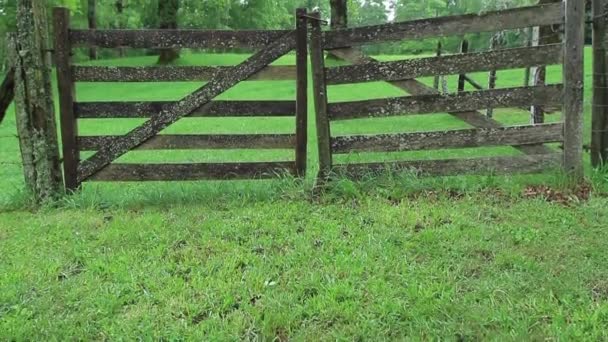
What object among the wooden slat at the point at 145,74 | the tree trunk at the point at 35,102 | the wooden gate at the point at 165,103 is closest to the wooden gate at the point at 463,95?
the wooden gate at the point at 165,103

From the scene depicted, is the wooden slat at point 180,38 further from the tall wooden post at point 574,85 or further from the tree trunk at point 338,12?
the tree trunk at point 338,12

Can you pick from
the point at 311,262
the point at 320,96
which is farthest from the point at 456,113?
the point at 311,262

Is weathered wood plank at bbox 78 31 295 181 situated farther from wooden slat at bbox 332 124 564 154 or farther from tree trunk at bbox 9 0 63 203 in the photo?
wooden slat at bbox 332 124 564 154

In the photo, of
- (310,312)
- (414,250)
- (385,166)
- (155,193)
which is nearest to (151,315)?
(310,312)

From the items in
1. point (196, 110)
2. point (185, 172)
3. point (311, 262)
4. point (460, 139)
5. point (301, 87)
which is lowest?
point (311, 262)

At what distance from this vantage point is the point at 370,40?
624 cm

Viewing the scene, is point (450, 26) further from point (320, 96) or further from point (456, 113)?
point (320, 96)

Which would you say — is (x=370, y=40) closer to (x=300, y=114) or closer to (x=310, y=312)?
(x=300, y=114)

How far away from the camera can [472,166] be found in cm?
636

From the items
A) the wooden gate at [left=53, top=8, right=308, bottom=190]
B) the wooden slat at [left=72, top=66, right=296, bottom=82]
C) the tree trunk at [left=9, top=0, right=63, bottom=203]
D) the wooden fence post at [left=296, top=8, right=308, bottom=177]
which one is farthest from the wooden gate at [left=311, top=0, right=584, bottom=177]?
the tree trunk at [left=9, top=0, right=63, bottom=203]

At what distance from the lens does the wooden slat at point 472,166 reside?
6250 millimetres

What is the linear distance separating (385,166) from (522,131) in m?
1.60

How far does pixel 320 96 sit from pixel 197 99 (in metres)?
1.43

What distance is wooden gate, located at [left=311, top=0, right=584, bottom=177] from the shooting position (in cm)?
605
